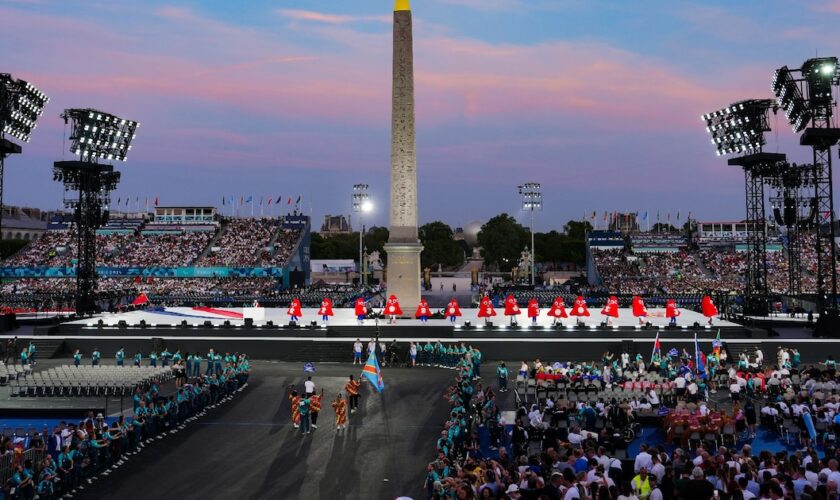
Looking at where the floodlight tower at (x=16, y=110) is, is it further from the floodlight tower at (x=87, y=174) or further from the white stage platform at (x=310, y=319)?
the white stage platform at (x=310, y=319)

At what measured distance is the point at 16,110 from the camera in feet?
131

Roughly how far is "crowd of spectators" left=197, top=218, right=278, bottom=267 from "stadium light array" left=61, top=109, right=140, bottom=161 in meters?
29.6

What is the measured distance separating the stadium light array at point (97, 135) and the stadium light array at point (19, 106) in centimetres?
276

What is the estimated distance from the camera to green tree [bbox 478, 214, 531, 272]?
11794 centimetres

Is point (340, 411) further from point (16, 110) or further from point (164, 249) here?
point (164, 249)

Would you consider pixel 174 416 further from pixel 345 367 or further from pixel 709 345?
pixel 709 345

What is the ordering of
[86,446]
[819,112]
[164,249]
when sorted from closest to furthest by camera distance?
[86,446], [819,112], [164,249]

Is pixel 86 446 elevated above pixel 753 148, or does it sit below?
below

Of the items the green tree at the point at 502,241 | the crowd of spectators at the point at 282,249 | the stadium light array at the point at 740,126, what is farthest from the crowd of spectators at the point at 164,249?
the stadium light array at the point at 740,126

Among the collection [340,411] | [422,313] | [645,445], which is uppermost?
[422,313]

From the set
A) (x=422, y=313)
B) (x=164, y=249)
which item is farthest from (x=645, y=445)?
(x=164, y=249)

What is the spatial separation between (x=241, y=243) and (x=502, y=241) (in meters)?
50.0

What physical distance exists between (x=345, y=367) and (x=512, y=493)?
2153 centimetres

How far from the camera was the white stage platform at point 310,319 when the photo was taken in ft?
126
